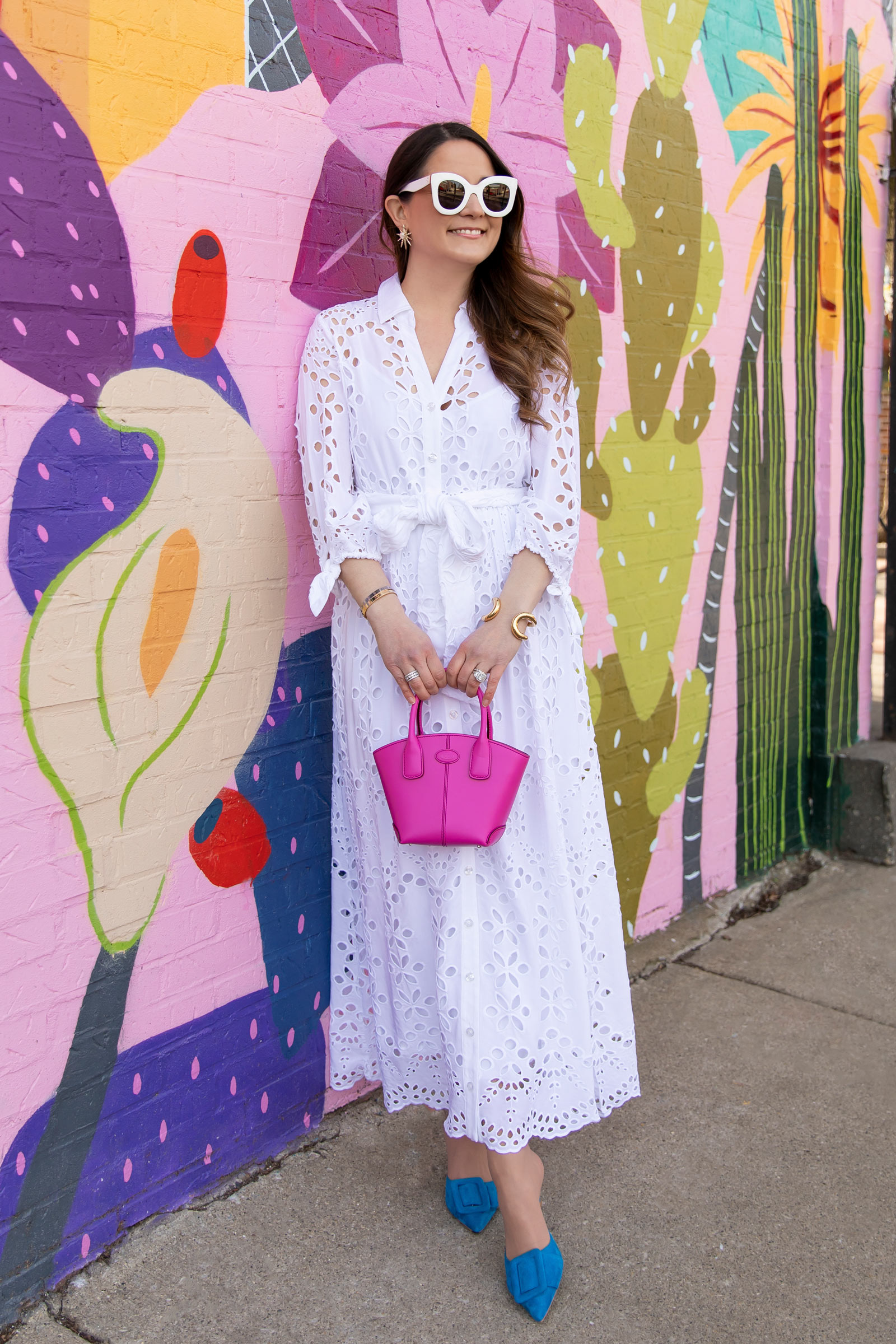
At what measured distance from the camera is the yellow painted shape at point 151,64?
2033mm

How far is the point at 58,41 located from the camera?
77.1 inches

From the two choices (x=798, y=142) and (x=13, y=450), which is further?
(x=798, y=142)

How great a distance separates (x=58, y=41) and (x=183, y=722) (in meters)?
1.23

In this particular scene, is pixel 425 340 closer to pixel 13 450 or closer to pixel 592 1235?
pixel 13 450

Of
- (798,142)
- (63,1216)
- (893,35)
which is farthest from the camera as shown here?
(893,35)

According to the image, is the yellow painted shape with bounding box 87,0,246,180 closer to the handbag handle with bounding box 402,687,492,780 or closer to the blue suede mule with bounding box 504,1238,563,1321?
the handbag handle with bounding box 402,687,492,780

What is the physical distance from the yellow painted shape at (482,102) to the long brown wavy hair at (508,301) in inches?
24.2

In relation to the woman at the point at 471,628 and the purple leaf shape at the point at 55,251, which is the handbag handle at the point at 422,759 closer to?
the woman at the point at 471,628

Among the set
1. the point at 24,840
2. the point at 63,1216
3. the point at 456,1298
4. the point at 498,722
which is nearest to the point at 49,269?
the point at 24,840

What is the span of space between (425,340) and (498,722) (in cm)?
77

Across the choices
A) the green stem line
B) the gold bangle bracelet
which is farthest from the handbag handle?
the green stem line

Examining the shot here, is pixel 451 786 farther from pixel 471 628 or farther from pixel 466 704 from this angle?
pixel 471 628

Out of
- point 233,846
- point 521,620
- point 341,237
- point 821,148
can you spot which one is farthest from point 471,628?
point 821,148

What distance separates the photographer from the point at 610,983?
2441mm
